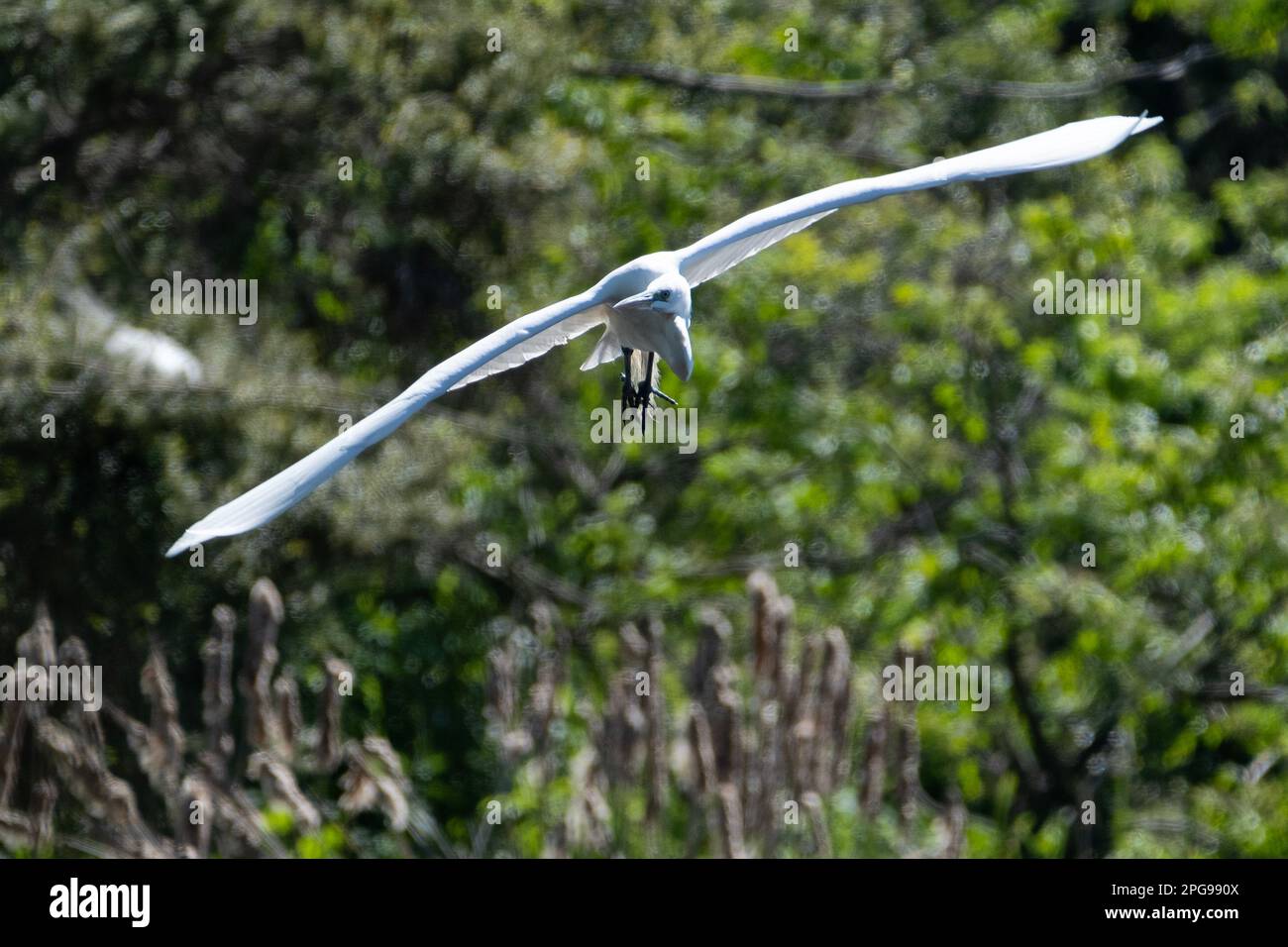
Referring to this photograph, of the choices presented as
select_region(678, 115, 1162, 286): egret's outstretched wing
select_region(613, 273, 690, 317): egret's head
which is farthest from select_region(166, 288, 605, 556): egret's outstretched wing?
select_region(678, 115, 1162, 286): egret's outstretched wing

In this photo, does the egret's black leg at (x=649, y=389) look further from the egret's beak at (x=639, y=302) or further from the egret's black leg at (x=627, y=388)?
the egret's beak at (x=639, y=302)

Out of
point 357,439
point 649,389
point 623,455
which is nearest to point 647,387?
point 649,389

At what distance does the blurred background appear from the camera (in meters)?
6.96

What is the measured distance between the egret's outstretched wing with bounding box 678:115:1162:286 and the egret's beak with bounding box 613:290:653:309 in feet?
0.63

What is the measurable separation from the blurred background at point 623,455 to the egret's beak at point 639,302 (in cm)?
250

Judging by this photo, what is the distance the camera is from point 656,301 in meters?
4.00

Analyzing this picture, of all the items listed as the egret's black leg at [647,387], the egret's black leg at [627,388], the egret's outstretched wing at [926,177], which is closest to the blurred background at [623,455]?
the egret's black leg at [627,388]

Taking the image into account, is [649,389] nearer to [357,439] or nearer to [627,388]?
[627,388]

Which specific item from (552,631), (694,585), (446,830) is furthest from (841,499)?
(446,830)

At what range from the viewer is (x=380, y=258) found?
346 inches

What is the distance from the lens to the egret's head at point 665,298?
13.1ft

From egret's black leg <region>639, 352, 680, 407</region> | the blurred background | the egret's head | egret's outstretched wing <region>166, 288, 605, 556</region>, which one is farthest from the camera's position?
the blurred background

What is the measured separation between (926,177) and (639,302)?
0.68m

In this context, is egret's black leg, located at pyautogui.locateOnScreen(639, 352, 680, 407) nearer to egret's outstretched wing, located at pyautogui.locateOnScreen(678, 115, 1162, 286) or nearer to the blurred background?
egret's outstretched wing, located at pyautogui.locateOnScreen(678, 115, 1162, 286)
